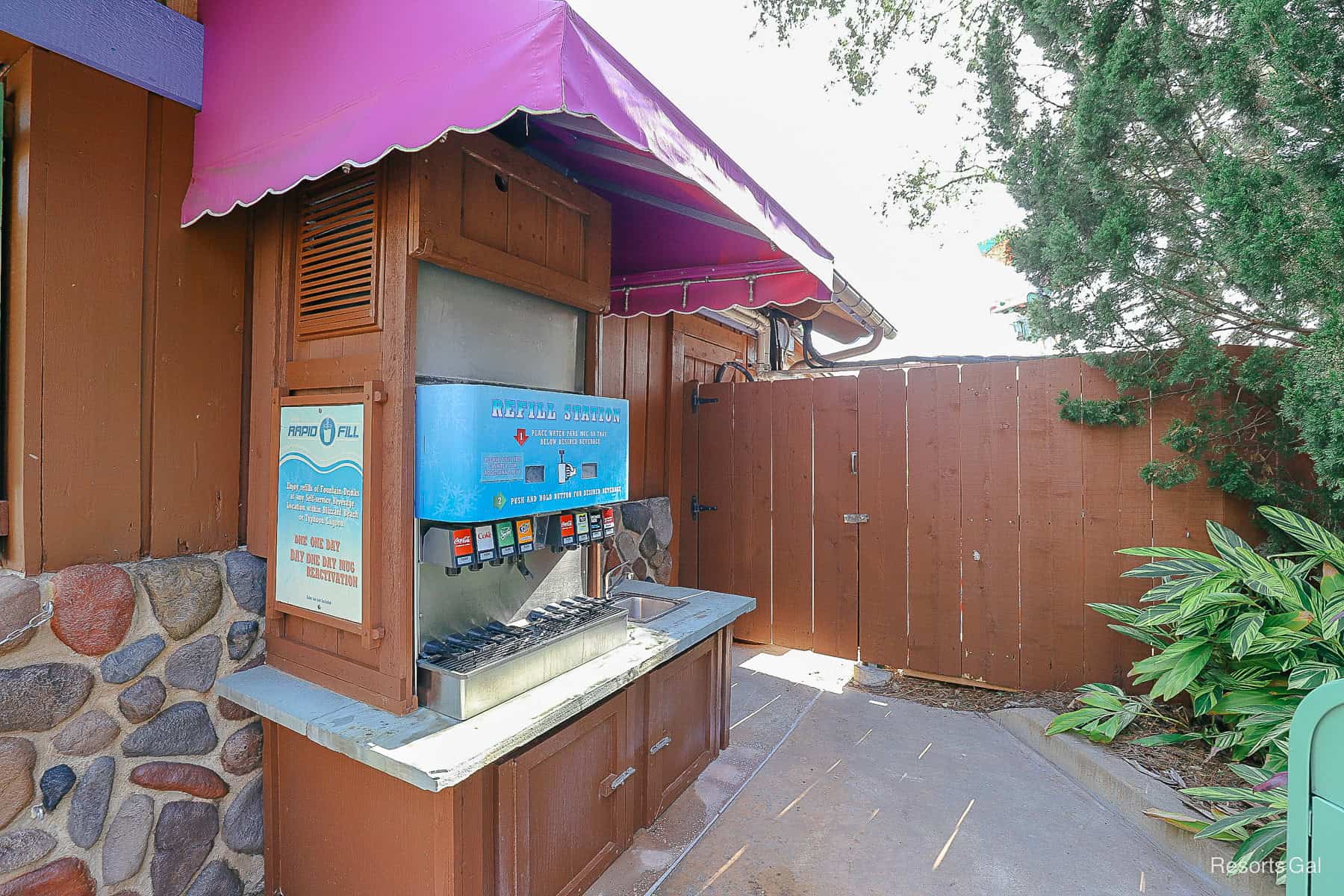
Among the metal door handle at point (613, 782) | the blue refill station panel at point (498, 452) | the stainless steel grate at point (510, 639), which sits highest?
the blue refill station panel at point (498, 452)

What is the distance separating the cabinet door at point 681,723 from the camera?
2.30 metres

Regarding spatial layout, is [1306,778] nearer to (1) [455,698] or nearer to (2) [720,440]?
(1) [455,698]

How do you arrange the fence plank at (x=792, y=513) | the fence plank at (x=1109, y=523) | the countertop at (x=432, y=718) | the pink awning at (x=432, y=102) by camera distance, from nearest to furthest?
the pink awning at (x=432, y=102)
the countertop at (x=432, y=718)
the fence plank at (x=1109, y=523)
the fence plank at (x=792, y=513)

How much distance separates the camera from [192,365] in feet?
6.50

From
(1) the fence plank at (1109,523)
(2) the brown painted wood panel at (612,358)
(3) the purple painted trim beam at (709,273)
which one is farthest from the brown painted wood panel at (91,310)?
(1) the fence plank at (1109,523)

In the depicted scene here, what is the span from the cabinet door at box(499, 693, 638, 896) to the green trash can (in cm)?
158

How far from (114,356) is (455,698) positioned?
1.42m

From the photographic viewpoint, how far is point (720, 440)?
4.59 m

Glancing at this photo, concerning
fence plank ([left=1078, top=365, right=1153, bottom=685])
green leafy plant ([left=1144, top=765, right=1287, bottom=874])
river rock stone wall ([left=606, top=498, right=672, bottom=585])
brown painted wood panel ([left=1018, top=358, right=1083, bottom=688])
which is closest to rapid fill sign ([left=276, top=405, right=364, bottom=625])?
river rock stone wall ([left=606, top=498, right=672, bottom=585])

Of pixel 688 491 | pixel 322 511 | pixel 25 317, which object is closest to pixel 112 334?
pixel 25 317

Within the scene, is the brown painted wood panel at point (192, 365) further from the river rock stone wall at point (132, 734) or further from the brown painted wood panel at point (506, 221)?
the brown painted wood panel at point (506, 221)

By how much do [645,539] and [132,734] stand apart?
8.77 ft

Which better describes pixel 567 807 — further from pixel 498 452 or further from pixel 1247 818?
pixel 1247 818

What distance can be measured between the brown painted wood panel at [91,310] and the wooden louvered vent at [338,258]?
464mm
